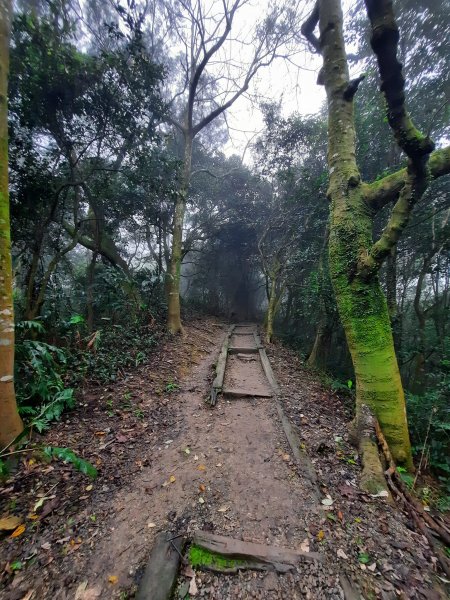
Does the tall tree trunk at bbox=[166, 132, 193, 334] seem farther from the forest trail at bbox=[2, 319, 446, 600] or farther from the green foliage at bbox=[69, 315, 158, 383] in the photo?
the forest trail at bbox=[2, 319, 446, 600]

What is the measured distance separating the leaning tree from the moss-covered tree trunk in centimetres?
385

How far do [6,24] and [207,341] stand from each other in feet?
25.7

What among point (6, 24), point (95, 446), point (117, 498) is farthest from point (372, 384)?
point (6, 24)

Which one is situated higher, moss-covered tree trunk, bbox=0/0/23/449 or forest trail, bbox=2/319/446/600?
moss-covered tree trunk, bbox=0/0/23/449

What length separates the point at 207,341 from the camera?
8.87m

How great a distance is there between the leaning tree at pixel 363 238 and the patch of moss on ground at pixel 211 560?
1667 millimetres

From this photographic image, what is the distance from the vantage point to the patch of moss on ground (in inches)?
70.9

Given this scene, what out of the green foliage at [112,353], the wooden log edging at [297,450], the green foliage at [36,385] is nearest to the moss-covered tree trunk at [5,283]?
the green foliage at [36,385]

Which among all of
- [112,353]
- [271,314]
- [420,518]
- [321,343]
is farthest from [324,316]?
[112,353]

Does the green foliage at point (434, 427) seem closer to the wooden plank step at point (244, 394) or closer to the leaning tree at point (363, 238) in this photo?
the leaning tree at point (363, 238)

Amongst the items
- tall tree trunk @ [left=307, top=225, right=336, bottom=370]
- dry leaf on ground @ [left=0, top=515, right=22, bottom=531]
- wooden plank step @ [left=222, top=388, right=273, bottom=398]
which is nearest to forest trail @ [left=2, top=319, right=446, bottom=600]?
dry leaf on ground @ [left=0, top=515, right=22, bottom=531]

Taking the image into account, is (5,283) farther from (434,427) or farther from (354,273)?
(434,427)

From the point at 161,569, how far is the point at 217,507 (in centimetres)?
67

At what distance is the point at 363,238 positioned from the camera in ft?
10.9
